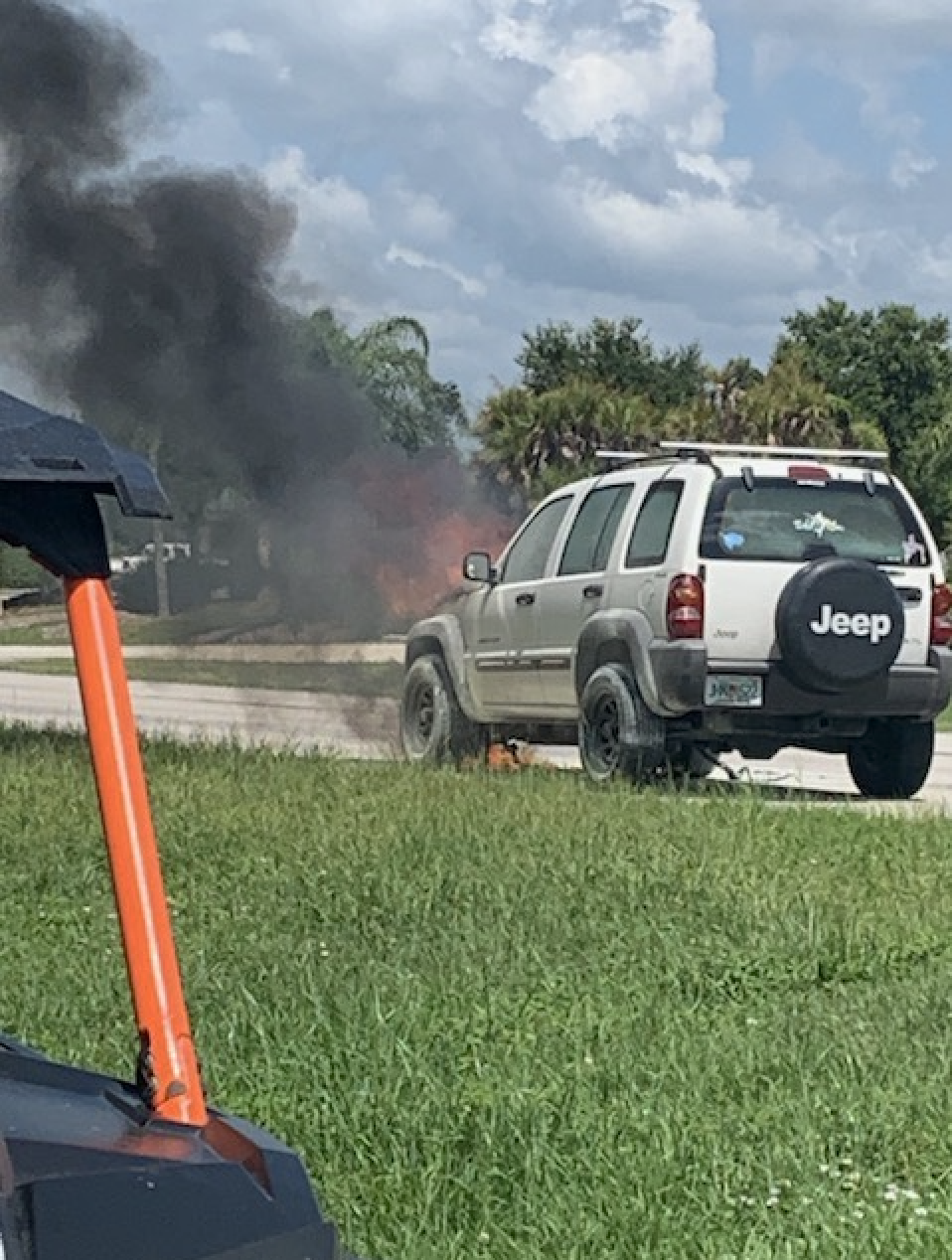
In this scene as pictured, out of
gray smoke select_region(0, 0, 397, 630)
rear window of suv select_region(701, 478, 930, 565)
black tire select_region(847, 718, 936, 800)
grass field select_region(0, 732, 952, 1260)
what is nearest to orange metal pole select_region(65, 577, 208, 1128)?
grass field select_region(0, 732, 952, 1260)

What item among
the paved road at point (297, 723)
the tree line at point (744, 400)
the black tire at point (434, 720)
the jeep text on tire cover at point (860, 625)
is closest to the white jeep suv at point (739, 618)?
the jeep text on tire cover at point (860, 625)

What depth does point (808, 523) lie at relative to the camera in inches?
461

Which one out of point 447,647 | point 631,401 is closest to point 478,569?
point 447,647

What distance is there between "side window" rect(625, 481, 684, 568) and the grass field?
7.45ft

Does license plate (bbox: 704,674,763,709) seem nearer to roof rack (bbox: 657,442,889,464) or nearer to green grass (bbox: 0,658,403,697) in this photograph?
roof rack (bbox: 657,442,889,464)

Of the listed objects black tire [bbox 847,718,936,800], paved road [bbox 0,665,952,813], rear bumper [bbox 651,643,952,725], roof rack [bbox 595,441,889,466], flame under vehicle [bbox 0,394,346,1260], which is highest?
roof rack [bbox 595,441,889,466]

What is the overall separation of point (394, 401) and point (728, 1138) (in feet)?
72.3

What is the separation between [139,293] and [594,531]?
8.37m

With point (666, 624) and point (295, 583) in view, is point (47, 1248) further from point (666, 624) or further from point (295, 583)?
point (295, 583)

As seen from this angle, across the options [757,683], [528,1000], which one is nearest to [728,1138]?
[528,1000]

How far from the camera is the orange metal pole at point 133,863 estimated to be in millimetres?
2379

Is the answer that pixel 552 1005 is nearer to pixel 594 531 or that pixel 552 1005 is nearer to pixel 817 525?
pixel 817 525

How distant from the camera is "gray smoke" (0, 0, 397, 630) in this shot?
19.0 meters

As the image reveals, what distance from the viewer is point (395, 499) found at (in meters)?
18.5
